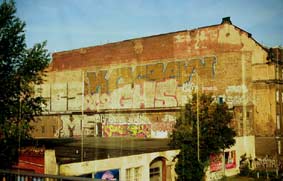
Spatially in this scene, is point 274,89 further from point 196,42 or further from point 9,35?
point 9,35

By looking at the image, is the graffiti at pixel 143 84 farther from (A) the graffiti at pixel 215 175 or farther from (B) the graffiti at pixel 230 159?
(A) the graffiti at pixel 215 175

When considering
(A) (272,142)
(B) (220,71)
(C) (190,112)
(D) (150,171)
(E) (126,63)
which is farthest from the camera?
(E) (126,63)

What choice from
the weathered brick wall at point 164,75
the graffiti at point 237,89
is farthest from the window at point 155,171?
the graffiti at point 237,89

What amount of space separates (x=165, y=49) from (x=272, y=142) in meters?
12.5

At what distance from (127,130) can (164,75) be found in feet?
21.7

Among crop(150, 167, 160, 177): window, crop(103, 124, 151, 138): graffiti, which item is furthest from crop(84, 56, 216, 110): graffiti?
crop(150, 167, 160, 177): window

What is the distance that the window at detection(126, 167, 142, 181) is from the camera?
16183 mm

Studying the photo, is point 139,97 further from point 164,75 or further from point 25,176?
point 25,176

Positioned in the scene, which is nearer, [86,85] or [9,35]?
[9,35]

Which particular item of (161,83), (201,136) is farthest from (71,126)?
(201,136)

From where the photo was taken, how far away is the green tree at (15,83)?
38.0ft

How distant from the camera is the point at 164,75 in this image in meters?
31.2

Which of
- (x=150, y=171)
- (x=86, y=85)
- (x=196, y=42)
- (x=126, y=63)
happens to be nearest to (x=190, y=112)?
(x=150, y=171)

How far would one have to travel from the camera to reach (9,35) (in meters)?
12.1
